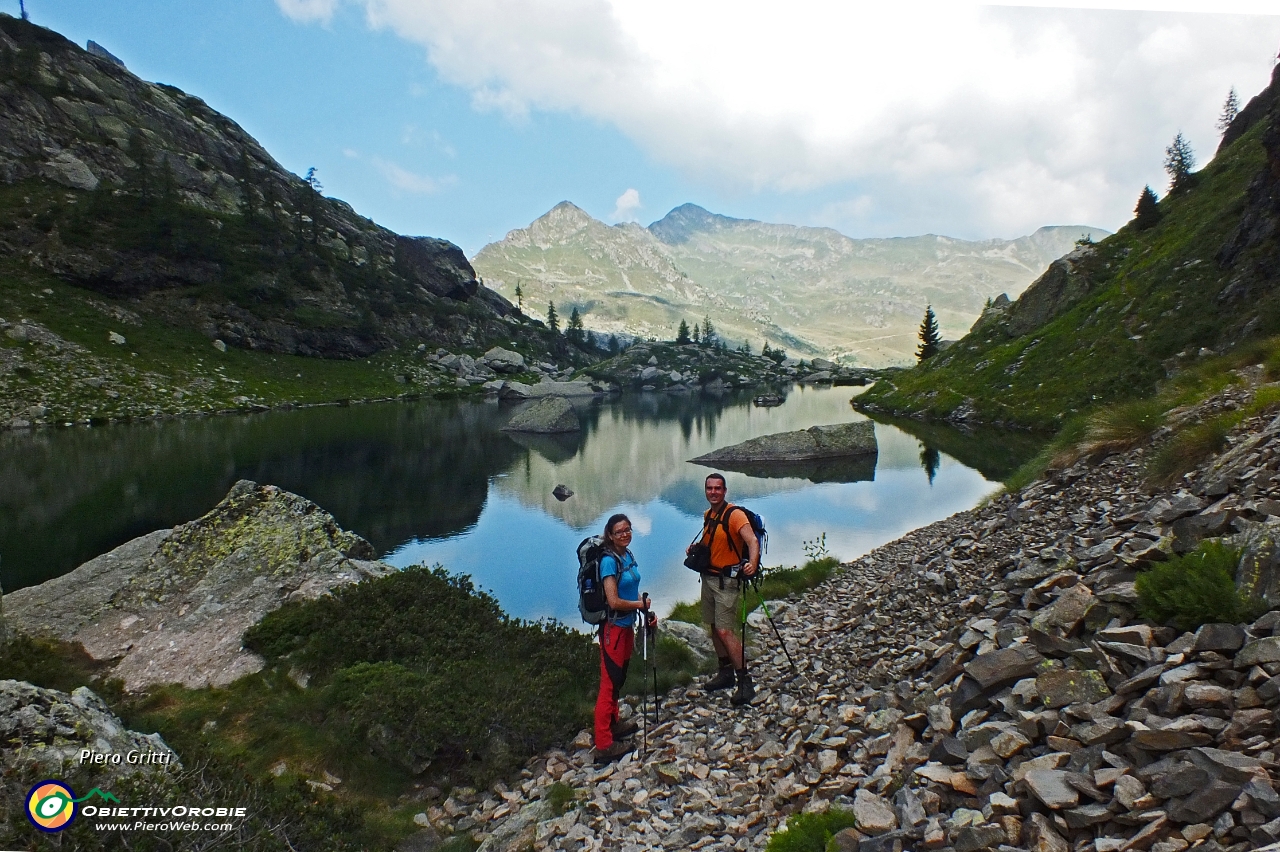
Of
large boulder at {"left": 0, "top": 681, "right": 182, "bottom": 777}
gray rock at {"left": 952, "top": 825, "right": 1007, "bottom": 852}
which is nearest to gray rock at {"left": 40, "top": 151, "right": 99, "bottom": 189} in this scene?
large boulder at {"left": 0, "top": 681, "right": 182, "bottom": 777}

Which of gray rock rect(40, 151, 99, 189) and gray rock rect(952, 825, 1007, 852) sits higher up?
gray rock rect(40, 151, 99, 189)

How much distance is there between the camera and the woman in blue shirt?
9922 millimetres

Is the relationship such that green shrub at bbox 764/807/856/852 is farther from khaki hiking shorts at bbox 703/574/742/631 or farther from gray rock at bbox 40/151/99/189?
gray rock at bbox 40/151/99/189

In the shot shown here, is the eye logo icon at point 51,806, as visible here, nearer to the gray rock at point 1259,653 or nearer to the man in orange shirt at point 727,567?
the man in orange shirt at point 727,567

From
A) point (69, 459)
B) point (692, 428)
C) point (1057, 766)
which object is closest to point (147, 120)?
point (69, 459)

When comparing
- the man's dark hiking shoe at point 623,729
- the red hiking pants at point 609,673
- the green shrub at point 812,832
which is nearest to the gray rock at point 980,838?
the green shrub at point 812,832

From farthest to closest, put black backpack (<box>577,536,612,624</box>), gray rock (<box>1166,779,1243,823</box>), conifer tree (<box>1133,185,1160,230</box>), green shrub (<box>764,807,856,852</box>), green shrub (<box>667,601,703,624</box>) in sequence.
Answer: conifer tree (<box>1133,185,1160,230</box>), green shrub (<box>667,601,703,624</box>), black backpack (<box>577,536,612,624</box>), green shrub (<box>764,807,856,852</box>), gray rock (<box>1166,779,1243,823</box>)

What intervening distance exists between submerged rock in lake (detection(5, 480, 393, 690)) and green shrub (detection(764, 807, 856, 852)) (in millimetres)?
12074

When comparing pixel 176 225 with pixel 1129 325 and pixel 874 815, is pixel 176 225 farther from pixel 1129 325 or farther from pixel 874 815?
pixel 1129 325

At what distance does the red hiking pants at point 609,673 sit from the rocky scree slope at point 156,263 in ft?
263

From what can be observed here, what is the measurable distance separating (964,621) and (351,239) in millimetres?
187144

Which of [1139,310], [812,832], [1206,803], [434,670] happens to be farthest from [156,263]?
[1139,310]

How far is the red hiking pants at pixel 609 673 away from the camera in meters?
10.1

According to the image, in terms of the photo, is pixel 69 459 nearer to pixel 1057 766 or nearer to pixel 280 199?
pixel 1057 766
